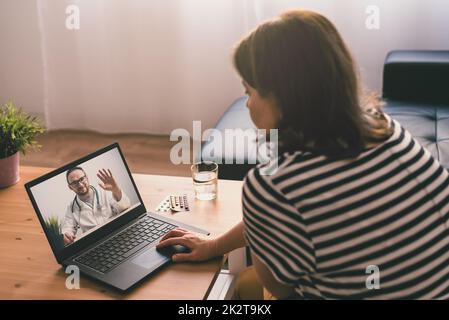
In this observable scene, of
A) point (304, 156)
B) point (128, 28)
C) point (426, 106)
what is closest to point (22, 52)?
point (128, 28)

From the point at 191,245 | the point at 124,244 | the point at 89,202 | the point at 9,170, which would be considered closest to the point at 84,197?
the point at 89,202

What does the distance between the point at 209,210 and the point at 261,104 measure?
446 millimetres

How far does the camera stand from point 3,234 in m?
1.32

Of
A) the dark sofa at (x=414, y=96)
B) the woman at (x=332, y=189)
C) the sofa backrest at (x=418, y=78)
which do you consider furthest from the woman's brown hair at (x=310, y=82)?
the sofa backrest at (x=418, y=78)

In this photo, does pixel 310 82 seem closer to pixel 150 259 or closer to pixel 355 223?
pixel 355 223

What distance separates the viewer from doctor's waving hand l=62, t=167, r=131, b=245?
47.7 inches

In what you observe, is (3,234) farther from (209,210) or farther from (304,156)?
(304,156)

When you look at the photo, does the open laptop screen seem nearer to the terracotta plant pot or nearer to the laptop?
the laptop

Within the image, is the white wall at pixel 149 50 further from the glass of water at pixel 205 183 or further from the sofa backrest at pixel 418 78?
the glass of water at pixel 205 183

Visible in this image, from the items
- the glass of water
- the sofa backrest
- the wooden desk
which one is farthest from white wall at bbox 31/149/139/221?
the sofa backrest

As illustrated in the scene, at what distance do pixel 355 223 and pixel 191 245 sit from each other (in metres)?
0.40

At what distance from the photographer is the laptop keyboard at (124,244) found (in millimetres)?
1176

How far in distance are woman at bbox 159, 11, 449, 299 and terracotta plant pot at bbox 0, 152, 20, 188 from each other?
813 mm
